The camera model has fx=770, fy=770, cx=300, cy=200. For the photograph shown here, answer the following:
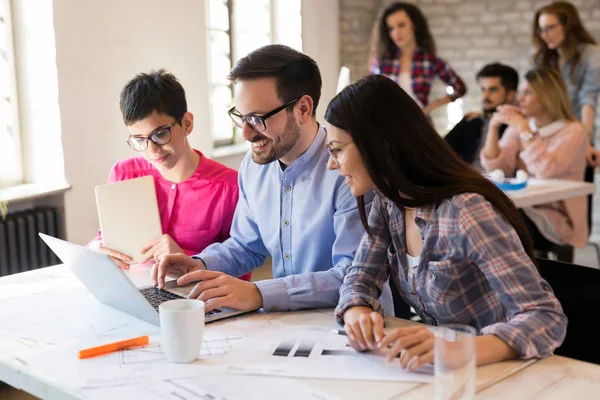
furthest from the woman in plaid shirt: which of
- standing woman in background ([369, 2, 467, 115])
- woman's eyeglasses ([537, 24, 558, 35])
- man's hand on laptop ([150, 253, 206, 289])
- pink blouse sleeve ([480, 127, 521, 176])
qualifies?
woman's eyeglasses ([537, 24, 558, 35])

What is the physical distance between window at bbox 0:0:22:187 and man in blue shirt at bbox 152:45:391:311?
2052 millimetres

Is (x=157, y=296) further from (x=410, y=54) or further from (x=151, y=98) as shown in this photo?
(x=410, y=54)

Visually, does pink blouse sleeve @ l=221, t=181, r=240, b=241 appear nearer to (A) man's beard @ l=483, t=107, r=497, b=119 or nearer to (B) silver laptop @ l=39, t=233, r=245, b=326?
(B) silver laptop @ l=39, t=233, r=245, b=326

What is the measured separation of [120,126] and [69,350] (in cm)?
271

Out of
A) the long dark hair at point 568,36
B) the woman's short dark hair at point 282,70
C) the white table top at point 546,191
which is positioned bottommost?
the white table top at point 546,191

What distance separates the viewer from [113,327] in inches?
63.7

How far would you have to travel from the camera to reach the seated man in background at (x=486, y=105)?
4504mm

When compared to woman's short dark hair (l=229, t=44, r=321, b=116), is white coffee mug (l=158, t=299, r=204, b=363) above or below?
below

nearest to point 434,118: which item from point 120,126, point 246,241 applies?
point 120,126

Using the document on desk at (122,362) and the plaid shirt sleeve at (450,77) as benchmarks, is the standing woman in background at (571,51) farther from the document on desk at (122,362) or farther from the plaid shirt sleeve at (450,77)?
the document on desk at (122,362)

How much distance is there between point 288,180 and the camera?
6.62 feet

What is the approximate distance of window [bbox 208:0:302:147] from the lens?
5074mm

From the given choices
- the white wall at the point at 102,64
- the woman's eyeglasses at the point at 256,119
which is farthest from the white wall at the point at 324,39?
the woman's eyeglasses at the point at 256,119

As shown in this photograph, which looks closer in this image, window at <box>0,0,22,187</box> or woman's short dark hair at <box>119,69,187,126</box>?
woman's short dark hair at <box>119,69,187,126</box>
